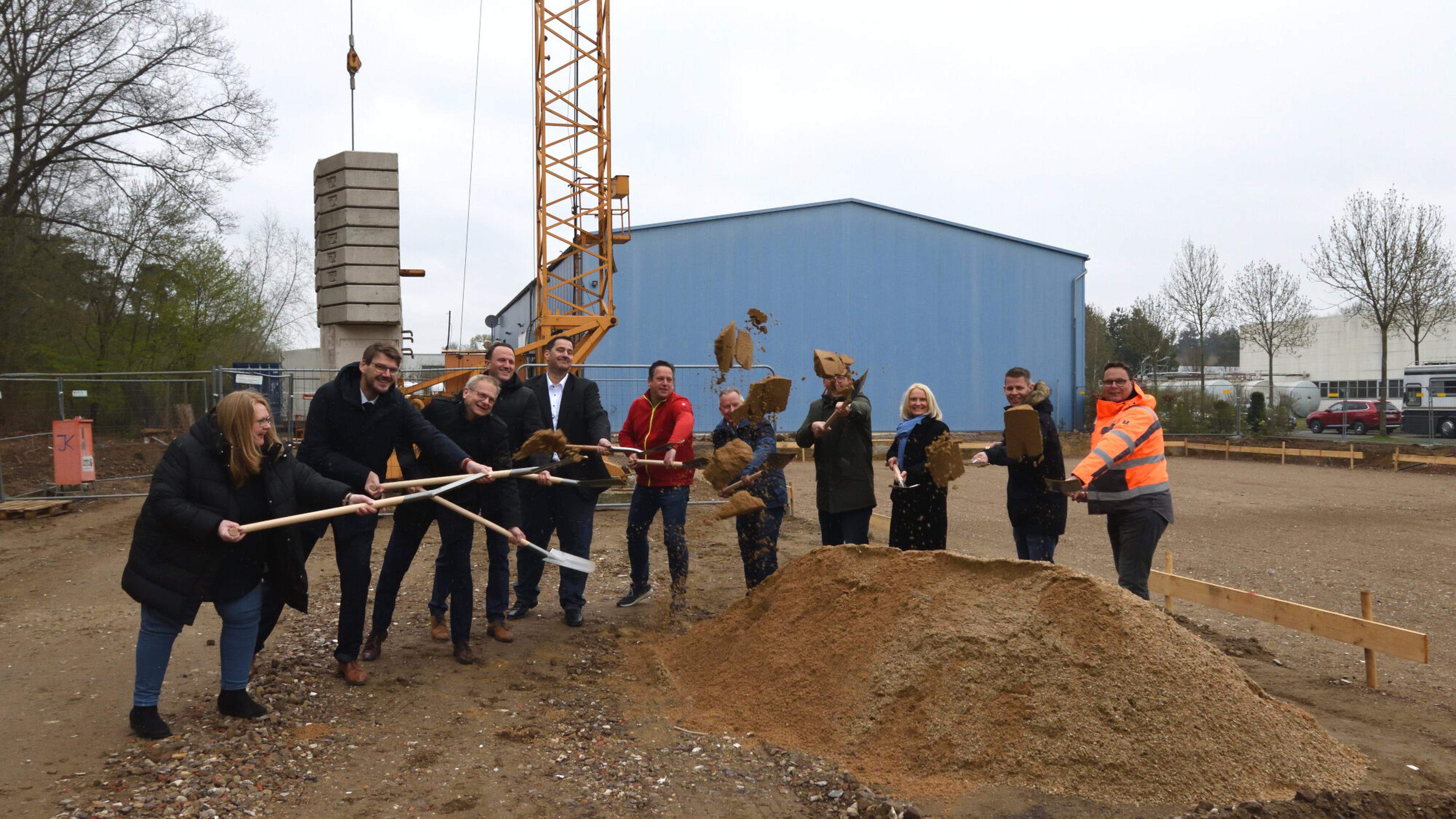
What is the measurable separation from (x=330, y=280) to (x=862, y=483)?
26.8 feet

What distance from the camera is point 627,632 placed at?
5797 mm

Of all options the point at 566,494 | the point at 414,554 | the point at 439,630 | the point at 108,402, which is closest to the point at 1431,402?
the point at 566,494

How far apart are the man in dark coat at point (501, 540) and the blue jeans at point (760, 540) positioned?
1459 mm

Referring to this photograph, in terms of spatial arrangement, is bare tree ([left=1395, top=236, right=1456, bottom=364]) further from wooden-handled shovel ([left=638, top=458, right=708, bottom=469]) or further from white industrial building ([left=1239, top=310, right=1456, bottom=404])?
wooden-handled shovel ([left=638, top=458, right=708, bottom=469])

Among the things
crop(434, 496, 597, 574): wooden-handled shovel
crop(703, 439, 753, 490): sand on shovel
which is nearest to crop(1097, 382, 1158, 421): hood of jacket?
crop(703, 439, 753, 490): sand on shovel

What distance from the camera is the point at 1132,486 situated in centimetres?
479

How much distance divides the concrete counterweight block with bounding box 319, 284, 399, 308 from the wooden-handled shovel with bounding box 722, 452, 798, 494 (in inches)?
267

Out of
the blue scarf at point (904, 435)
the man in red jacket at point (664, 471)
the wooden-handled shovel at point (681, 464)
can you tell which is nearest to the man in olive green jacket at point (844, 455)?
the blue scarf at point (904, 435)

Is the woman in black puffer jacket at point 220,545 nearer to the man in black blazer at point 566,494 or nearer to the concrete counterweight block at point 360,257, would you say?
the man in black blazer at point 566,494

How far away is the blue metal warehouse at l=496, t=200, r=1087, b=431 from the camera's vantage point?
25.1 m

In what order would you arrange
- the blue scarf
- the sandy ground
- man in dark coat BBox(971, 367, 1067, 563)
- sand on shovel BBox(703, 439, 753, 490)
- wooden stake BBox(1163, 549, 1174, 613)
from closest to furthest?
the sandy ground < man in dark coat BBox(971, 367, 1067, 563) < the blue scarf < sand on shovel BBox(703, 439, 753, 490) < wooden stake BBox(1163, 549, 1174, 613)

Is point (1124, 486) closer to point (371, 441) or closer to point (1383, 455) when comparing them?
point (371, 441)

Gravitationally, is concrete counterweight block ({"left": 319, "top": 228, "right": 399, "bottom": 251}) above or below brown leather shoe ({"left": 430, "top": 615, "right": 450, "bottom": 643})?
above

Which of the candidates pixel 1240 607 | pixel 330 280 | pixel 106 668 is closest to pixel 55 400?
pixel 330 280
